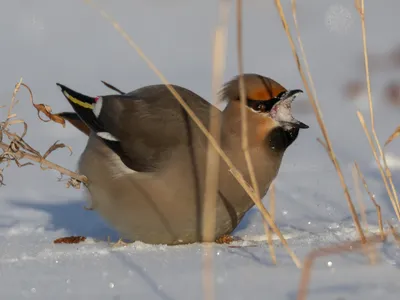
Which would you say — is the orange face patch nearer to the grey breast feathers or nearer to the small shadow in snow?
the grey breast feathers

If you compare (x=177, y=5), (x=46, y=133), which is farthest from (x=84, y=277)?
(x=177, y=5)

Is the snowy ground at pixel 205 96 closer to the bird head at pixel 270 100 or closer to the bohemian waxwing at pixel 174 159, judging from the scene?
the bohemian waxwing at pixel 174 159

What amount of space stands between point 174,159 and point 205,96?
303cm

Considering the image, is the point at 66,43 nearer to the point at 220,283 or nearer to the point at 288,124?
the point at 288,124

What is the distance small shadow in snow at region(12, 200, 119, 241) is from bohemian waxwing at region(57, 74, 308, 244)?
28 centimetres

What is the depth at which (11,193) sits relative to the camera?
5020 mm

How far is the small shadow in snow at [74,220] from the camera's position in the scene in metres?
4.31

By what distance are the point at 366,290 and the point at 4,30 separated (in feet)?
21.3

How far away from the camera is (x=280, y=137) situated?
12.5 feet

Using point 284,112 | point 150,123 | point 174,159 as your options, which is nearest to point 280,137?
point 284,112

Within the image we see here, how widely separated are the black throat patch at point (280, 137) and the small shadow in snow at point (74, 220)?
814 mm

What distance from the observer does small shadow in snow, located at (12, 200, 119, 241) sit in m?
4.31

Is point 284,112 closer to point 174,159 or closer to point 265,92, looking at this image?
point 265,92

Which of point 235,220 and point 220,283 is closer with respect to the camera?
point 220,283
